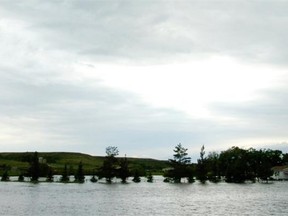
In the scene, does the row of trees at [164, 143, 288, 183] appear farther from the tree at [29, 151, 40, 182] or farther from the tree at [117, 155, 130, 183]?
the tree at [29, 151, 40, 182]

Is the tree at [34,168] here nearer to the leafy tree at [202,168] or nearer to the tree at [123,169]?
the tree at [123,169]

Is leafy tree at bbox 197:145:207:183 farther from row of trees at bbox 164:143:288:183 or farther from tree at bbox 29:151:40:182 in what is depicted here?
tree at bbox 29:151:40:182

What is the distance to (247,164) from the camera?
181m

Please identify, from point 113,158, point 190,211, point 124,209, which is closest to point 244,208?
point 190,211

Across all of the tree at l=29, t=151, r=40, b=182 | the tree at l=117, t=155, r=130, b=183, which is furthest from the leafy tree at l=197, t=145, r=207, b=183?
the tree at l=29, t=151, r=40, b=182

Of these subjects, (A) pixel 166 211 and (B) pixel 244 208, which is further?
(B) pixel 244 208

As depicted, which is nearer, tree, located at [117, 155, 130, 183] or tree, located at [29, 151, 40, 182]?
tree, located at [29, 151, 40, 182]

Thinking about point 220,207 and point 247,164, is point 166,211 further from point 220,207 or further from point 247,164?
point 247,164

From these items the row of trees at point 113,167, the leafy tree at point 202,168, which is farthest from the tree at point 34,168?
the leafy tree at point 202,168

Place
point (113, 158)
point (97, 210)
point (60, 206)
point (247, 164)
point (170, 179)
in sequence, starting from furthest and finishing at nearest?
point (247, 164)
point (170, 179)
point (113, 158)
point (60, 206)
point (97, 210)

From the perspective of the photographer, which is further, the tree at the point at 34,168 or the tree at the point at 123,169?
the tree at the point at 123,169

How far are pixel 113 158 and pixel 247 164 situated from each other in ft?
172

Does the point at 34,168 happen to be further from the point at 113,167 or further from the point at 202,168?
the point at 202,168

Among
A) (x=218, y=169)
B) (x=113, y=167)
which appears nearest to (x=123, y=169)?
(x=113, y=167)
